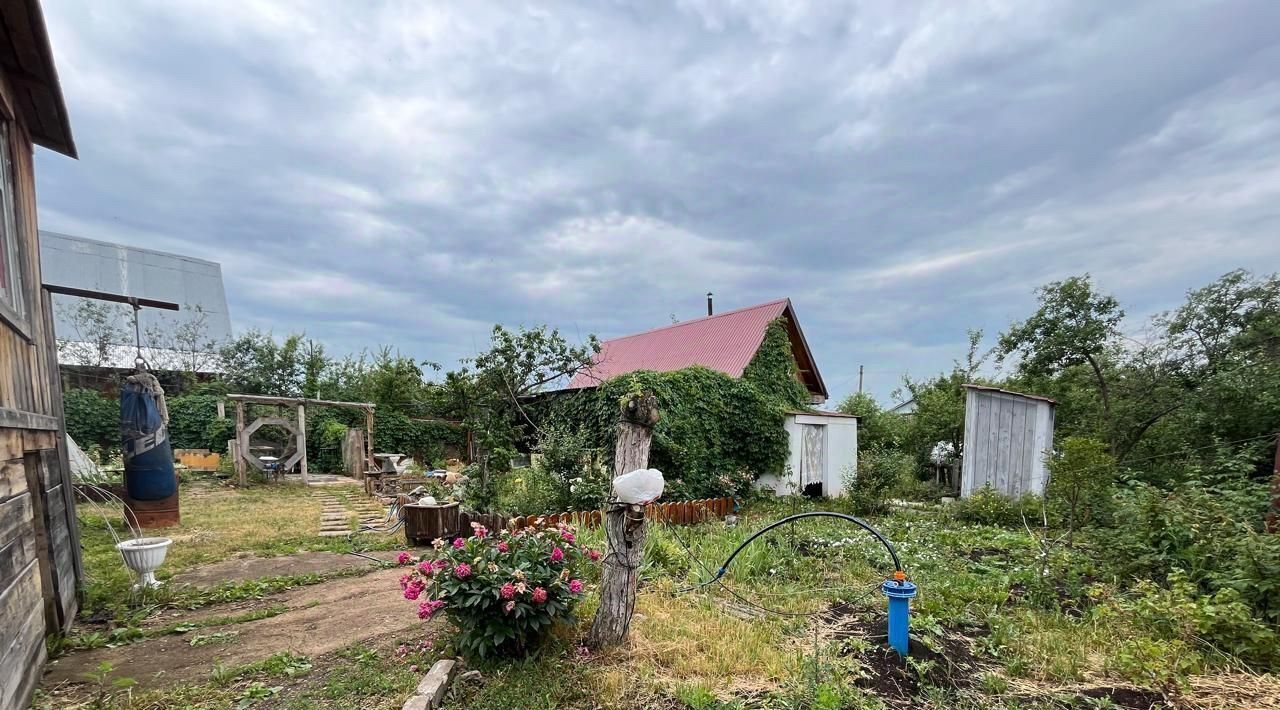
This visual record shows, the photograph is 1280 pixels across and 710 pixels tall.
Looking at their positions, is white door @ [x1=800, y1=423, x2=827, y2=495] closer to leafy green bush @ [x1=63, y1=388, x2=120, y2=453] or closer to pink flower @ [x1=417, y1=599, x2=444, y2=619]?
pink flower @ [x1=417, y1=599, x2=444, y2=619]

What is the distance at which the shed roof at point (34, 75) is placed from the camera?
2562 mm

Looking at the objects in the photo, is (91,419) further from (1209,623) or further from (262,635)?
(1209,623)

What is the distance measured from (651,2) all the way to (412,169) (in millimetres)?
4613

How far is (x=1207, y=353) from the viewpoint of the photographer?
26.3 feet

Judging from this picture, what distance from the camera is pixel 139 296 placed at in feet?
47.5

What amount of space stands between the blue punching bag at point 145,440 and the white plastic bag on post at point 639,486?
7.49 meters

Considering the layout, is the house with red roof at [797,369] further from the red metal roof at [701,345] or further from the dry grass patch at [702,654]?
the dry grass patch at [702,654]

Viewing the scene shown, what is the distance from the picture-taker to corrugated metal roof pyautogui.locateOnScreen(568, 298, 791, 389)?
1117 centimetres

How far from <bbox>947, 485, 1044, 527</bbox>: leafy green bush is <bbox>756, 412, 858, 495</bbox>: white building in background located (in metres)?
2.73

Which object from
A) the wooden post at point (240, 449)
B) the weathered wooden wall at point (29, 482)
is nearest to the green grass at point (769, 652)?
the weathered wooden wall at point (29, 482)

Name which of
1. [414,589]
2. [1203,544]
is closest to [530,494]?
[414,589]

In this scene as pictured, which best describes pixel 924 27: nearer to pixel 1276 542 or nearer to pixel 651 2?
pixel 651 2

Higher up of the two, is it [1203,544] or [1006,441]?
[1203,544]

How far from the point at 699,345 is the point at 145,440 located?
10.4 metres
